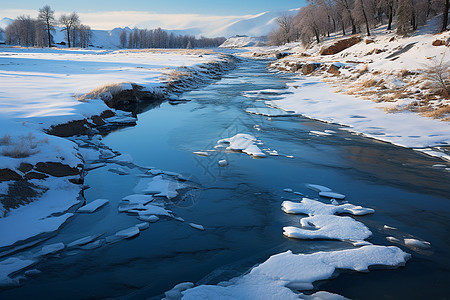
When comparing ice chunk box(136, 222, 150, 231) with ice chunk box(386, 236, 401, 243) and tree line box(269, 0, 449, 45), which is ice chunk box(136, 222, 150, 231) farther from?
tree line box(269, 0, 449, 45)

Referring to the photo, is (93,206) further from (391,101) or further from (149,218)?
(391,101)

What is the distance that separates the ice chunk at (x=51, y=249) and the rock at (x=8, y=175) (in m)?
1.93

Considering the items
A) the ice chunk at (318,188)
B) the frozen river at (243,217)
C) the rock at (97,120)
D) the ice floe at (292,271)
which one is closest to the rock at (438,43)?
the frozen river at (243,217)

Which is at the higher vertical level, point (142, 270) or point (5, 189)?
point (5, 189)

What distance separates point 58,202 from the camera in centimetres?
562

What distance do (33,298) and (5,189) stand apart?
2597 mm

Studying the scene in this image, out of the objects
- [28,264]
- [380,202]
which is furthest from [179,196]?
[380,202]

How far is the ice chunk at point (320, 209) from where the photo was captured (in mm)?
5395

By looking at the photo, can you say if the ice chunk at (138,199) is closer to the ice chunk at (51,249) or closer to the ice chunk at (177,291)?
the ice chunk at (51,249)

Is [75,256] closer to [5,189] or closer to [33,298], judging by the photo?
[33,298]

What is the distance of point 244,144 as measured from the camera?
936cm

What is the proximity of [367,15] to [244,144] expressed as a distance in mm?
41485

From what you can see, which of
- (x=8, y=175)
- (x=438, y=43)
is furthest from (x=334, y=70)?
(x=8, y=175)

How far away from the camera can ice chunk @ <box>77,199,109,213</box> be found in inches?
214
